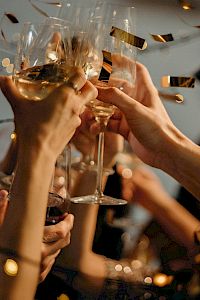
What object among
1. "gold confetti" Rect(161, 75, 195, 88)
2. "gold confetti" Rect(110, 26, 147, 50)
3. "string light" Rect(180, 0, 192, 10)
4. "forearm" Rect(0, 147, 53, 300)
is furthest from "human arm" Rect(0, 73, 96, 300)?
"string light" Rect(180, 0, 192, 10)

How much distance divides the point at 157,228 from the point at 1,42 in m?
0.42


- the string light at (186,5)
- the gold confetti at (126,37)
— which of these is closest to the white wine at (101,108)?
the gold confetti at (126,37)

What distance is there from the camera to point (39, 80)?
725 millimetres

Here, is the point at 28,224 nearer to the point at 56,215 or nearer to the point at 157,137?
the point at 56,215

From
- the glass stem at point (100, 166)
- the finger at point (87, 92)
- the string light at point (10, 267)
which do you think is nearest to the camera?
the string light at point (10, 267)

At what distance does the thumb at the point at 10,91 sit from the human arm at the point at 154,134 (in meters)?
0.14

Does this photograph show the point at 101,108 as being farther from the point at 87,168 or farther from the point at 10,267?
the point at 10,267

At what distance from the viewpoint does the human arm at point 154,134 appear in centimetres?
84

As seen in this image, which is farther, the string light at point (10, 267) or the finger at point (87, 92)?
the finger at point (87, 92)

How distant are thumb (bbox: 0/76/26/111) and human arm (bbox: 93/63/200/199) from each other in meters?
0.14

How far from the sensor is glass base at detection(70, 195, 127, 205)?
0.81m

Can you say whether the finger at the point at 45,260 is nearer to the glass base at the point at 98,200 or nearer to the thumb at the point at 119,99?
the glass base at the point at 98,200

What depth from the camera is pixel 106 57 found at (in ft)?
2.58

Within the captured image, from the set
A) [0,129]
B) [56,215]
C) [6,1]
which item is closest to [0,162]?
[0,129]
